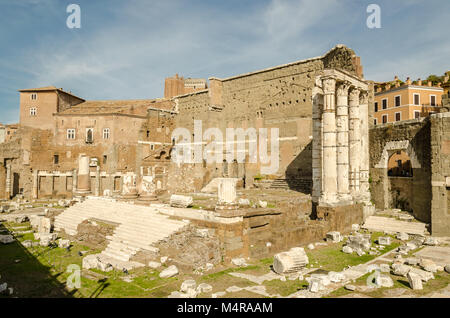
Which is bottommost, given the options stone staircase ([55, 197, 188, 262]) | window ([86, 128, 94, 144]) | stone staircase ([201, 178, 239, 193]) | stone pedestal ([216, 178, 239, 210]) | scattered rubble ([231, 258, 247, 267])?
scattered rubble ([231, 258, 247, 267])

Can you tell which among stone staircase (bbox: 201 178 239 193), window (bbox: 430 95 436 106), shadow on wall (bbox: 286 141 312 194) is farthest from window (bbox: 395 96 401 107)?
stone staircase (bbox: 201 178 239 193)

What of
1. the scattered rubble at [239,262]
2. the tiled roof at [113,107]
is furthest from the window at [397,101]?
the scattered rubble at [239,262]

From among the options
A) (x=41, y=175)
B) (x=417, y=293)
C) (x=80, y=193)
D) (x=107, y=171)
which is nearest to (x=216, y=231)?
(x=417, y=293)

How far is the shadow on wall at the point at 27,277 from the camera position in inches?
298


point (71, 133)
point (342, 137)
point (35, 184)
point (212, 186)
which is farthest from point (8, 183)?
point (342, 137)

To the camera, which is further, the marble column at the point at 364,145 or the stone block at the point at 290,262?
the marble column at the point at 364,145

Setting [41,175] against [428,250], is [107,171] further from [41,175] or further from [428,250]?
[428,250]

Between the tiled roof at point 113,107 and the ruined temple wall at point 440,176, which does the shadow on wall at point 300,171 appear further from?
the tiled roof at point 113,107

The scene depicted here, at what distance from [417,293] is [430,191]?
9222mm

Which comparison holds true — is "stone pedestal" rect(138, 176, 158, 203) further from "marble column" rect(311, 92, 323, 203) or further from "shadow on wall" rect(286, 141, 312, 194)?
"shadow on wall" rect(286, 141, 312, 194)

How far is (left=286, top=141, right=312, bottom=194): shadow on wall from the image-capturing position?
2378cm

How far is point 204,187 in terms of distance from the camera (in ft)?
99.3

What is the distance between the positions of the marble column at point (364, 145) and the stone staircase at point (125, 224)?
11.2 m

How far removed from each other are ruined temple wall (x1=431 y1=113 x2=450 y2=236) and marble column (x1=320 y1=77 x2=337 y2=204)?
4.26 meters
